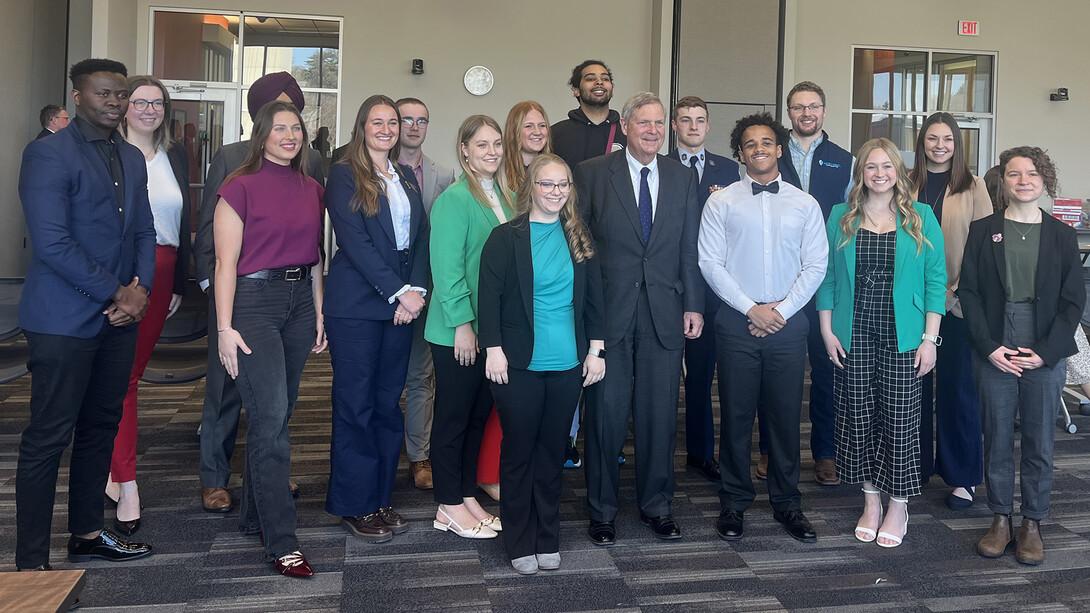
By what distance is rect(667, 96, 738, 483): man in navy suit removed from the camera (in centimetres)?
412

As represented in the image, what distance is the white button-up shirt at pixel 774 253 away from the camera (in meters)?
3.37

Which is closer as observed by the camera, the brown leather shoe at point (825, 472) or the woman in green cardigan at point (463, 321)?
the woman in green cardigan at point (463, 321)

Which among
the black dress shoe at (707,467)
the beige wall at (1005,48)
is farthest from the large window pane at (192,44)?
the black dress shoe at (707,467)

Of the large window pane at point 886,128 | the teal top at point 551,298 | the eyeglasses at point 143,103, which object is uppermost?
the large window pane at point 886,128

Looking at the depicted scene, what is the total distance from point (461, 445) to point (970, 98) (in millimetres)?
9674

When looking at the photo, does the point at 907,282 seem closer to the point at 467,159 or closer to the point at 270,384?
the point at 467,159

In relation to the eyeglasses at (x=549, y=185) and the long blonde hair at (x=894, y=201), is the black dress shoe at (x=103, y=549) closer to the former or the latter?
the eyeglasses at (x=549, y=185)

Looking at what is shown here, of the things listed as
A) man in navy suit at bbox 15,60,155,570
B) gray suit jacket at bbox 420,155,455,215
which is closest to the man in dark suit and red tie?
gray suit jacket at bbox 420,155,455,215

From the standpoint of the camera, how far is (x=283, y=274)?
3033 mm

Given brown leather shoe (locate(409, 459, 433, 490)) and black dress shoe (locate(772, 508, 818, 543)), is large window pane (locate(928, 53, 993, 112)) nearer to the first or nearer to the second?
black dress shoe (locate(772, 508, 818, 543))

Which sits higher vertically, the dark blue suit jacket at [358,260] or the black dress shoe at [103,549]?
the dark blue suit jacket at [358,260]

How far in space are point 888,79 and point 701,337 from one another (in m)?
7.87

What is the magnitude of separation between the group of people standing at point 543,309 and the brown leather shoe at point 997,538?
0.04 ft

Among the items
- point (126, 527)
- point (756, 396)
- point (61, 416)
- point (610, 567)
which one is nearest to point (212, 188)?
point (61, 416)
